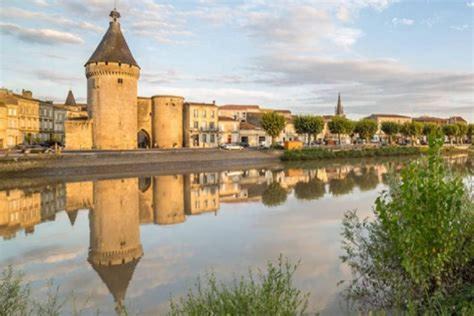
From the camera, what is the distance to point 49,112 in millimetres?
51750

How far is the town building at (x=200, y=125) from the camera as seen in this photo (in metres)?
48.1

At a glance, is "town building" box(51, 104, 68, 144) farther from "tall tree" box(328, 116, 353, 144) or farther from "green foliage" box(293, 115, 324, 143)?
"tall tree" box(328, 116, 353, 144)

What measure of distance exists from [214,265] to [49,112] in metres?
51.3

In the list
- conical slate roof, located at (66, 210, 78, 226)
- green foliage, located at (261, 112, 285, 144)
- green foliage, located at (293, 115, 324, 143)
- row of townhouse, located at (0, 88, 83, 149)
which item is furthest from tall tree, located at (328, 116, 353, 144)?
conical slate roof, located at (66, 210, 78, 226)

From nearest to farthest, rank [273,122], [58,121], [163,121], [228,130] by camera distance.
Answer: [163,121] → [273,122] → [58,121] → [228,130]

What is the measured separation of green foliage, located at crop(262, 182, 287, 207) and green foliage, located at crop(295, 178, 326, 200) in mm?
786

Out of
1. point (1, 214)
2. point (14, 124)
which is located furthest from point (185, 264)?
point (14, 124)

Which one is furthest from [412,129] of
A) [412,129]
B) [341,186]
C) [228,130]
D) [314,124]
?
[341,186]

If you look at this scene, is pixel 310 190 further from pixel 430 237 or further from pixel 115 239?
pixel 430 237

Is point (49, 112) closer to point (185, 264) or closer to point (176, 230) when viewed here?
point (176, 230)

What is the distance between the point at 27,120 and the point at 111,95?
16596mm

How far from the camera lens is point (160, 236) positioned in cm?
1080

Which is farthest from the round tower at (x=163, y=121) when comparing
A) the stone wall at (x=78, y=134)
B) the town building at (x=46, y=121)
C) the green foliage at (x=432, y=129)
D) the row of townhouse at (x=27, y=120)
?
the green foliage at (x=432, y=129)

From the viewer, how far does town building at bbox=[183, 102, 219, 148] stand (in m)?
48.1
